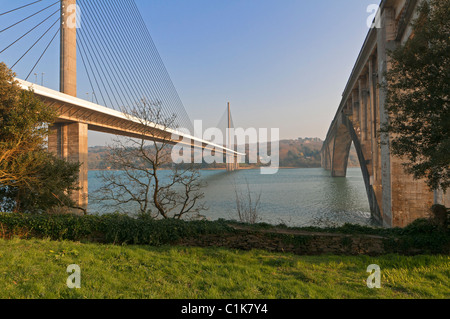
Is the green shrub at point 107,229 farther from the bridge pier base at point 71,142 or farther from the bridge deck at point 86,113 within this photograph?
the bridge pier base at point 71,142

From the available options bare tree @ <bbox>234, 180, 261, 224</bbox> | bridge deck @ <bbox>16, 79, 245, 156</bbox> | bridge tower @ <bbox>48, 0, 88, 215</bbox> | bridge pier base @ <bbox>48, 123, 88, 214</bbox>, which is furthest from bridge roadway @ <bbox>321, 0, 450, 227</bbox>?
→ bridge pier base @ <bbox>48, 123, 88, 214</bbox>

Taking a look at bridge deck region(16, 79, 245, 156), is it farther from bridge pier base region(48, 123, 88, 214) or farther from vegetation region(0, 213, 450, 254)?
vegetation region(0, 213, 450, 254)

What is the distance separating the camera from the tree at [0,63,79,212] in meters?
8.49

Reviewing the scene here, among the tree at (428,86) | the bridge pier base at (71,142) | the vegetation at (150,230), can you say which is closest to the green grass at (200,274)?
the vegetation at (150,230)

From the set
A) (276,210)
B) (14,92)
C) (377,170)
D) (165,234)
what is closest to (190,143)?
(276,210)

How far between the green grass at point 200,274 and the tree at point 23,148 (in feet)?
11.8

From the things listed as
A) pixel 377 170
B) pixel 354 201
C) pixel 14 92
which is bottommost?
pixel 354 201

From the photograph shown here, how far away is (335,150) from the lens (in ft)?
174

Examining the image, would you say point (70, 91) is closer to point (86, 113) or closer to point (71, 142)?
point (86, 113)

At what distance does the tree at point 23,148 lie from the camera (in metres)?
8.49

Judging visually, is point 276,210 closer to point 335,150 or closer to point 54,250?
point 54,250

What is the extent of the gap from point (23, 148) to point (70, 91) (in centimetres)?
1311

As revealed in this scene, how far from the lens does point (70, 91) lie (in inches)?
787
